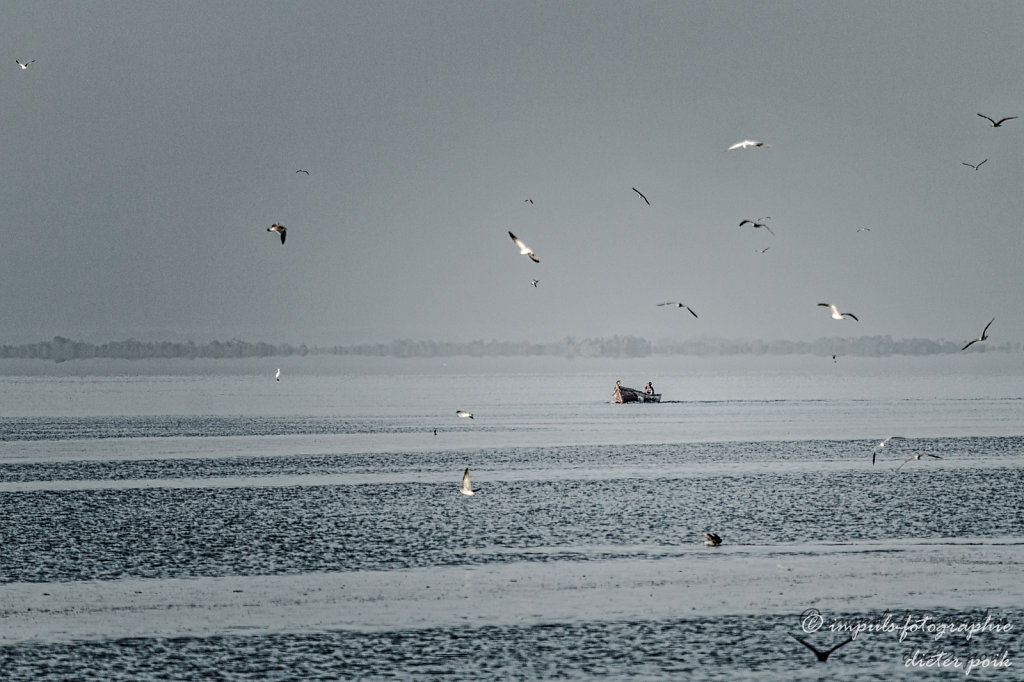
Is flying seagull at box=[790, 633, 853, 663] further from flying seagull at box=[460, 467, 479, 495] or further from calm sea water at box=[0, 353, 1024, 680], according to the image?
flying seagull at box=[460, 467, 479, 495]

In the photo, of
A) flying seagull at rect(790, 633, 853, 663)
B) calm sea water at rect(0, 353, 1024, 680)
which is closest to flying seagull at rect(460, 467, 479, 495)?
calm sea water at rect(0, 353, 1024, 680)

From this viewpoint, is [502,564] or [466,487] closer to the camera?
[502,564]

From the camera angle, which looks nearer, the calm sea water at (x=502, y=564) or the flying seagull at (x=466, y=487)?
the calm sea water at (x=502, y=564)

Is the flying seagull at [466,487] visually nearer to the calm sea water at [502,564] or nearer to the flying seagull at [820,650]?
the calm sea water at [502,564]

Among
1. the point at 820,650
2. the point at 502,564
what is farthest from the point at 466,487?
the point at 820,650

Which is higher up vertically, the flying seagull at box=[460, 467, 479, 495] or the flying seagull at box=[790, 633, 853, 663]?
the flying seagull at box=[460, 467, 479, 495]

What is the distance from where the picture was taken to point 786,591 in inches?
1236

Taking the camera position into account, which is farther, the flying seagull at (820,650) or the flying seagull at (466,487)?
the flying seagull at (466,487)

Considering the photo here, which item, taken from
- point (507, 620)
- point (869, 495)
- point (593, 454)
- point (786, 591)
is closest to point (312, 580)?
point (507, 620)

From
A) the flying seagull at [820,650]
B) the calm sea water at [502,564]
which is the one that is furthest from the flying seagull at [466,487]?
the flying seagull at [820,650]

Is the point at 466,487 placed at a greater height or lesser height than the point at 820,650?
greater

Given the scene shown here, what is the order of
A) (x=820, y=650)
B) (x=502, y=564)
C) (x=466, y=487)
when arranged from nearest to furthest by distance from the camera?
(x=820, y=650) < (x=502, y=564) < (x=466, y=487)

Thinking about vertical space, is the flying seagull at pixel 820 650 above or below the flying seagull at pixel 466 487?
below

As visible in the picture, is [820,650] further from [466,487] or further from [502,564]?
[466,487]
